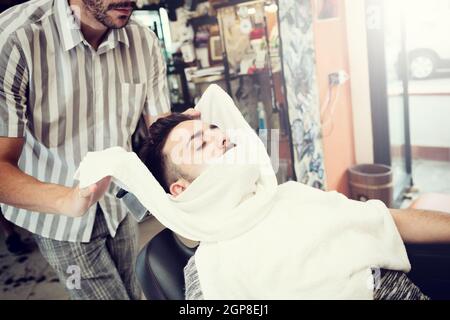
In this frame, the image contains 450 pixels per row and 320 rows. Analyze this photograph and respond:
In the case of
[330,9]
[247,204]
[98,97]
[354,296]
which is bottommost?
[354,296]

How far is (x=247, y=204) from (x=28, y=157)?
2.22ft

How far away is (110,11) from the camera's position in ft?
3.24

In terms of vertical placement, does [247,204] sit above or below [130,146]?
below

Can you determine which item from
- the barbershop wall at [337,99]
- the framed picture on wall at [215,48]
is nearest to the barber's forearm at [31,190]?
the framed picture on wall at [215,48]

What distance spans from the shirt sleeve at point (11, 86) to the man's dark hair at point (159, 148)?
34 centimetres

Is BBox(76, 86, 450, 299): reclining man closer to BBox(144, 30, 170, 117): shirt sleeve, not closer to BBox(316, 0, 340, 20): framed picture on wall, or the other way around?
BBox(144, 30, 170, 117): shirt sleeve

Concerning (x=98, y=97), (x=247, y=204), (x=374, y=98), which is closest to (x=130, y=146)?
(x=98, y=97)

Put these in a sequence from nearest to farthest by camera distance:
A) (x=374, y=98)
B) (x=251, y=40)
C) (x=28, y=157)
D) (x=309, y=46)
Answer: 1. (x=28, y=157)
2. (x=251, y=40)
3. (x=309, y=46)
4. (x=374, y=98)

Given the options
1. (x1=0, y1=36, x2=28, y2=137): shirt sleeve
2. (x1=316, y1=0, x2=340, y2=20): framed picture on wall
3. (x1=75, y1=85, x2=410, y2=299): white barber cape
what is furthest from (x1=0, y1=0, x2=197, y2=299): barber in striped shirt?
(x1=316, y1=0, x2=340, y2=20): framed picture on wall

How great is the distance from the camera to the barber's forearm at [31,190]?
37.9 inches

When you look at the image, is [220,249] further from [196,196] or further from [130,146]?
[130,146]

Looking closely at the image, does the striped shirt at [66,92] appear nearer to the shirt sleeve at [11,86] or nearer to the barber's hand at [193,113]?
the shirt sleeve at [11,86]

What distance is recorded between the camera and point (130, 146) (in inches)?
47.2

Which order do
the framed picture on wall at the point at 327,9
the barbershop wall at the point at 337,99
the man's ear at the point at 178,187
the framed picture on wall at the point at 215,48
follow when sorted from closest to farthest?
1. the man's ear at the point at 178,187
2. the framed picture on wall at the point at 215,48
3. the framed picture on wall at the point at 327,9
4. the barbershop wall at the point at 337,99
